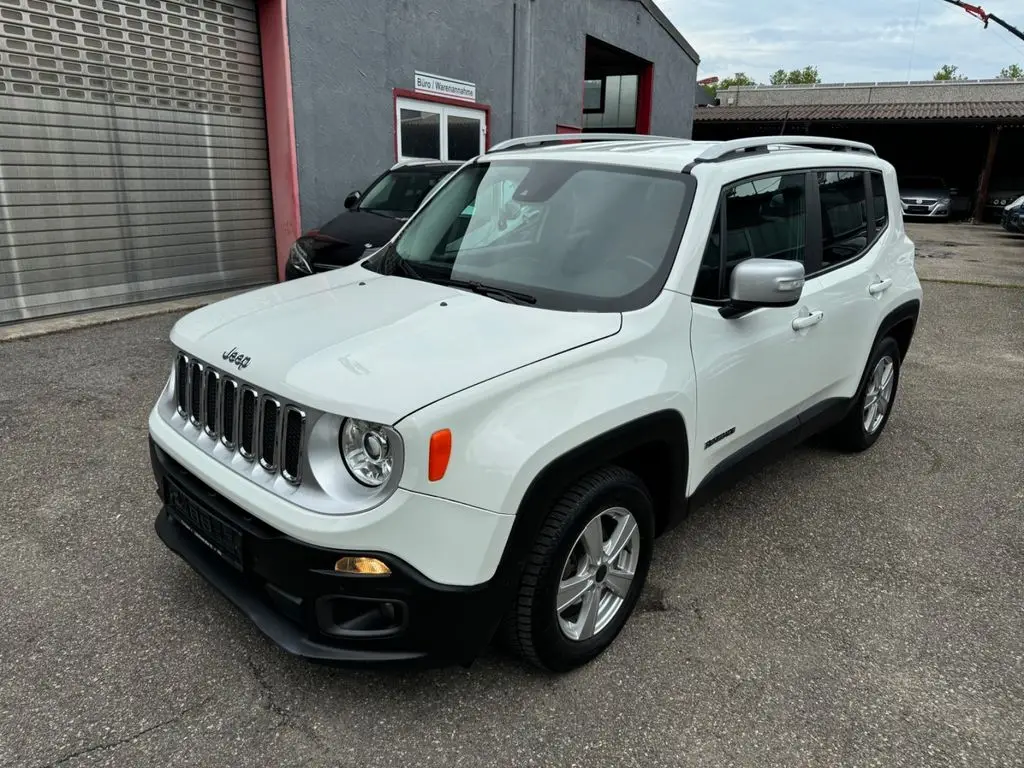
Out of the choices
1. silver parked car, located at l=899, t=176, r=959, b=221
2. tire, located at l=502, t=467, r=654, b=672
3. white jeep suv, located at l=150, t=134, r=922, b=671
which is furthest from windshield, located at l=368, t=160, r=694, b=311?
silver parked car, located at l=899, t=176, r=959, b=221

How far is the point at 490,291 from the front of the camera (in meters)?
2.88

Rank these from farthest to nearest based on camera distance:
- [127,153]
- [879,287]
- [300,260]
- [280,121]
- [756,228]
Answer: [280,121] < [127,153] < [300,260] < [879,287] < [756,228]

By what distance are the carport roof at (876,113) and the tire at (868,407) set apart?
23.4 m

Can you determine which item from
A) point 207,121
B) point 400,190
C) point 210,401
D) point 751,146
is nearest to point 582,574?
point 210,401

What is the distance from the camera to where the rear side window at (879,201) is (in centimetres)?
428

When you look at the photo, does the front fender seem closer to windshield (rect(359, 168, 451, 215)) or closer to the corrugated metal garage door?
windshield (rect(359, 168, 451, 215))

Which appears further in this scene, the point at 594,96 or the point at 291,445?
the point at 594,96

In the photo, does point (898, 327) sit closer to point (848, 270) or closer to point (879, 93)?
point (848, 270)

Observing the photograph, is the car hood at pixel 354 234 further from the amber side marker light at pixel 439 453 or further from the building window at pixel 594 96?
the building window at pixel 594 96

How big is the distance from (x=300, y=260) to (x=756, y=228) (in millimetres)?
5215

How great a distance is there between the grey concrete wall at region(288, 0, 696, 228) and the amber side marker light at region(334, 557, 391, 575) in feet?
27.0

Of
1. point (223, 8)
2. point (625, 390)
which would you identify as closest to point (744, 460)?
point (625, 390)

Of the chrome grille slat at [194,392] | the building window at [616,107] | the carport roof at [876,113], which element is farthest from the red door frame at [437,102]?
the carport roof at [876,113]

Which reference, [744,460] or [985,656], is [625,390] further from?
[985,656]
